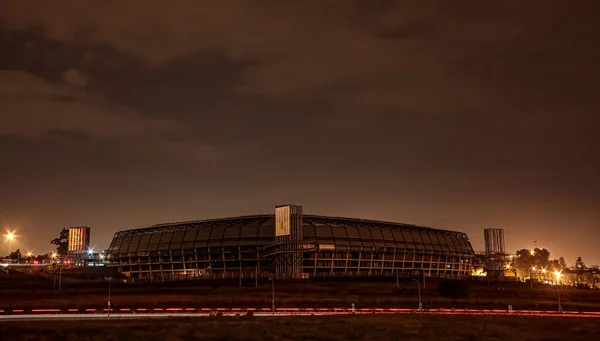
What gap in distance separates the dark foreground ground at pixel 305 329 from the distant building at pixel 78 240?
5138 inches

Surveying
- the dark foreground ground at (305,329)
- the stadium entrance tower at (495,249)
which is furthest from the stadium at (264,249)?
the dark foreground ground at (305,329)

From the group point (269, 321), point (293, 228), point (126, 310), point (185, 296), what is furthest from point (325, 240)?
point (269, 321)

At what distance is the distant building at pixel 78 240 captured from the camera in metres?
177

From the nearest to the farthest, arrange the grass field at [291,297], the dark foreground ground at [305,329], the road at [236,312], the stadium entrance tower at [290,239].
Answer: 1. the dark foreground ground at [305,329]
2. the road at [236,312]
3. the grass field at [291,297]
4. the stadium entrance tower at [290,239]

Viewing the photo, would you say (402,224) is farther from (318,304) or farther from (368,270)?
(318,304)

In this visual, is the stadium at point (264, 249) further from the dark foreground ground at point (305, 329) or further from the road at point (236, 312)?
the dark foreground ground at point (305, 329)

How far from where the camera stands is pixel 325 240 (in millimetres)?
158125

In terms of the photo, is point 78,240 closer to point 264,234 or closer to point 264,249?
point 264,234

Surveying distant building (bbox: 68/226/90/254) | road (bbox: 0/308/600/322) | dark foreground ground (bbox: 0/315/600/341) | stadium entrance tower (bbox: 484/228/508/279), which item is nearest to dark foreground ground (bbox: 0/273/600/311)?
road (bbox: 0/308/600/322)

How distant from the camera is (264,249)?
145875mm

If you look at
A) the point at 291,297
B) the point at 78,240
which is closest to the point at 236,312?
the point at 291,297

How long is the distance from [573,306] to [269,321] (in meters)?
57.6

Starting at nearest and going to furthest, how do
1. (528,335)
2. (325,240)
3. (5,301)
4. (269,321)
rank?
(528,335), (269,321), (5,301), (325,240)

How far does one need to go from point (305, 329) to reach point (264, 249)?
93564 millimetres
